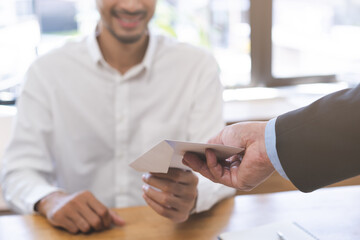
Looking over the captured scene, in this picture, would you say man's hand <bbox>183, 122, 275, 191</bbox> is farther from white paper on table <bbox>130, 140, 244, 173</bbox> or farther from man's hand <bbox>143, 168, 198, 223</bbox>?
man's hand <bbox>143, 168, 198, 223</bbox>

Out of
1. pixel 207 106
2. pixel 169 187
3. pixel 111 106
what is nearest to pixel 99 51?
pixel 111 106

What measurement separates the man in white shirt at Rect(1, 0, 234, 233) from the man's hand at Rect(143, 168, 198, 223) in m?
0.50

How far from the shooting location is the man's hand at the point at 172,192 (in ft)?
3.83

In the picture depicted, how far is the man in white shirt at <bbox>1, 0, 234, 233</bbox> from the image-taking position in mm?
1714

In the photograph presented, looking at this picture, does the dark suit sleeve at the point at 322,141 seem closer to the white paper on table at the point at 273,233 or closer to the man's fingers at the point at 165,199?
the white paper on table at the point at 273,233

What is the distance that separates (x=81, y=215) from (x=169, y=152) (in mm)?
408

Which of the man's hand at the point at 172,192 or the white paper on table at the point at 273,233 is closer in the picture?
the white paper on table at the point at 273,233

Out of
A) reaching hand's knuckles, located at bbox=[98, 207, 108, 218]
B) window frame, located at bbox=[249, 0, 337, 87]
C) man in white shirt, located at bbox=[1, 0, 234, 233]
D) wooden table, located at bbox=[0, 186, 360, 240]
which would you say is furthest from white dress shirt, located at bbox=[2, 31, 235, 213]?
window frame, located at bbox=[249, 0, 337, 87]

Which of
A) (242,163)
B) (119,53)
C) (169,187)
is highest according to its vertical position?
(119,53)

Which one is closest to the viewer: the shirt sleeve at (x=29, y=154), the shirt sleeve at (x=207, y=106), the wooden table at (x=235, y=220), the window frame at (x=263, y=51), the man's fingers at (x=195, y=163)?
the man's fingers at (x=195, y=163)

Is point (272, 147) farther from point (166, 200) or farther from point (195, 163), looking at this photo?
point (166, 200)

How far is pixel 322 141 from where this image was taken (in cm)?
90

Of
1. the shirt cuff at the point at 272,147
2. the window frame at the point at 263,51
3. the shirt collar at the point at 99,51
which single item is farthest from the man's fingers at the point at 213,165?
the window frame at the point at 263,51

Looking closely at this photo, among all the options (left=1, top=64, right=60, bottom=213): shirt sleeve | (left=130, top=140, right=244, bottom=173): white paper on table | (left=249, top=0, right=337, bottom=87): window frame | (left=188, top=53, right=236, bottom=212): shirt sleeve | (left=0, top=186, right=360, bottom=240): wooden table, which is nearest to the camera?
(left=130, top=140, right=244, bottom=173): white paper on table
